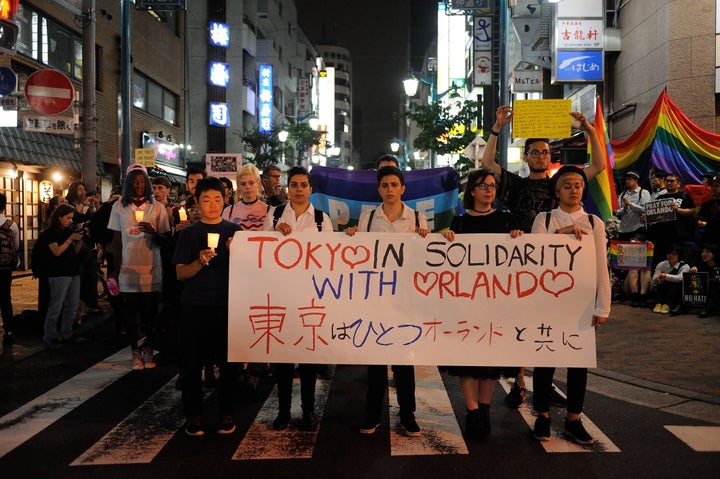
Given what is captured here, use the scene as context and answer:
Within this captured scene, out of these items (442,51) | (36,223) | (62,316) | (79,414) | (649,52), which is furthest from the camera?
(442,51)

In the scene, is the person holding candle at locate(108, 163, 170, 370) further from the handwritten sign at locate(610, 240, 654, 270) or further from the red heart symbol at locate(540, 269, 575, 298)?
the handwritten sign at locate(610, 240, 654, 270)

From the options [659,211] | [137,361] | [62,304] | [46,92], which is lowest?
[137,361]

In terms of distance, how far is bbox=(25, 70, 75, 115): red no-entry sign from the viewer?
11.4 metres

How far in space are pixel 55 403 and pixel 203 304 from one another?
2054 mm

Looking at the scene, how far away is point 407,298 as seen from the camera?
4855mm

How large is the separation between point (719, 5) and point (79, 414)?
15154 millimetres

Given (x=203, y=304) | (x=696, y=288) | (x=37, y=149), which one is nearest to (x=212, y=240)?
(x=203, y=304)

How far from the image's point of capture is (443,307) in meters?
4.83

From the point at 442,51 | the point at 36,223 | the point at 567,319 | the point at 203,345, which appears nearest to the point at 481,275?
the point at 567,319

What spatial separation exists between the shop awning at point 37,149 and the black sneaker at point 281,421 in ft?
41.8

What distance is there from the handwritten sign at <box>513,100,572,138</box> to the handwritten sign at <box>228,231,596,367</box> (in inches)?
95.4

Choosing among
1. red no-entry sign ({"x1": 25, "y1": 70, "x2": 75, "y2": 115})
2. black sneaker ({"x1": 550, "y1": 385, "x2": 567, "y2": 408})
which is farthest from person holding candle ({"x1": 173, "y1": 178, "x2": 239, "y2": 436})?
red no-entry sign ({"x1": 25, "y1": 70, "x2": 75, "y2": 115})

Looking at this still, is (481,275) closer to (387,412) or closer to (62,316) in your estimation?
(387,412)

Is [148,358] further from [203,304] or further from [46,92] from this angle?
[46,92]
